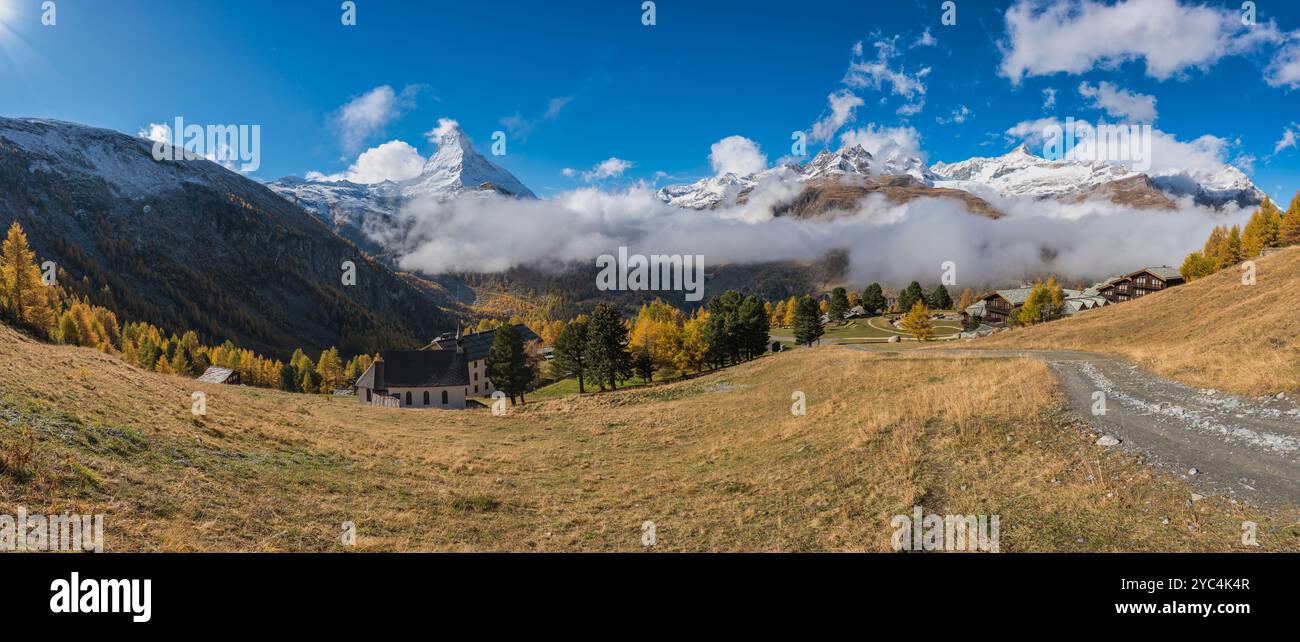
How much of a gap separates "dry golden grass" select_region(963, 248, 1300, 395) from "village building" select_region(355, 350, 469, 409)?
3208 inches

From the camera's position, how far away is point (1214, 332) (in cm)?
3325

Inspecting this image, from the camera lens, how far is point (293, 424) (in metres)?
29.8

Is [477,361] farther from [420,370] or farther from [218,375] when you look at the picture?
[218,375]

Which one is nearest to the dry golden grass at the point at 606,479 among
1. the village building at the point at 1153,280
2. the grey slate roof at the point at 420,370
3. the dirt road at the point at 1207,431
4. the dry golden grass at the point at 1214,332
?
the dirt road at the point at 1207,431

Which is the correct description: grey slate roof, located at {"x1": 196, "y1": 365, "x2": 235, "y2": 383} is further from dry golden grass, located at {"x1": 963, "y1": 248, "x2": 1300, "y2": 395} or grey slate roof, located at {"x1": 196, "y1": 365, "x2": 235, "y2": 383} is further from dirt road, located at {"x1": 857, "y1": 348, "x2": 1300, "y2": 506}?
dry golden grass, located at {"x1": 963, "y1": 248, "x2": 1300, "y2": 395}

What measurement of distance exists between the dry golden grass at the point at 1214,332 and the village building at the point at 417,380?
8149 cm

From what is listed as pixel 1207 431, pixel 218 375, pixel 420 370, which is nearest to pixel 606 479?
pixel 1207 431

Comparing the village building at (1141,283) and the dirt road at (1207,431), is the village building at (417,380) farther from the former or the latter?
the village building at (1141,283)

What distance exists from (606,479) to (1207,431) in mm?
21307
